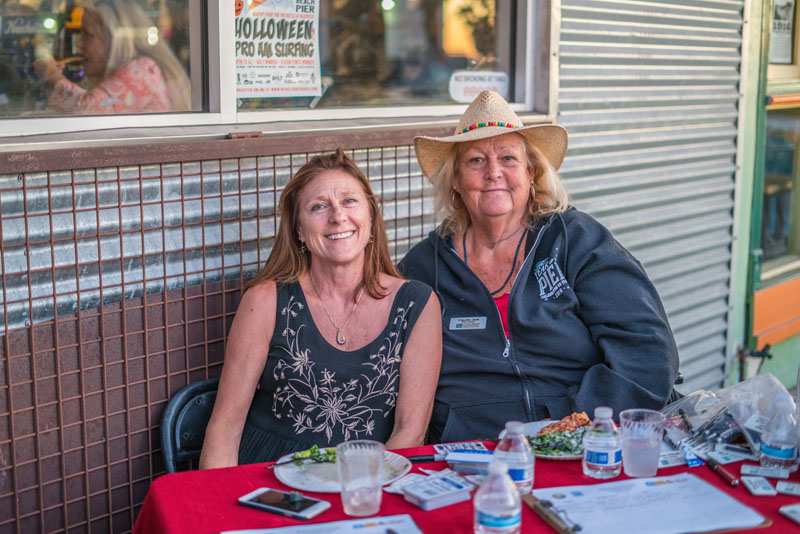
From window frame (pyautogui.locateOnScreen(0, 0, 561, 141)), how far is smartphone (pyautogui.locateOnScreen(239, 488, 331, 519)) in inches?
54.1

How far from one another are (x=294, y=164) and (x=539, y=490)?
71.9 inches

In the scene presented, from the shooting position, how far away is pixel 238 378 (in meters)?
3.36

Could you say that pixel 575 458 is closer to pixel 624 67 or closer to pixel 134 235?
pixel 134 235

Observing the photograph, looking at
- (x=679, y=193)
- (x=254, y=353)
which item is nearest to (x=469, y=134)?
(x=254, y=353)

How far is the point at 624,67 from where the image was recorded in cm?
546

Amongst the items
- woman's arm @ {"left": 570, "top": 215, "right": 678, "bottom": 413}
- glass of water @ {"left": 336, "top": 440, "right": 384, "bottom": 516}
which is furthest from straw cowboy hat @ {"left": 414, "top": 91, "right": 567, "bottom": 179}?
glass of water @ {"left": 336, "top": 440, "right": 384, "bottom": 516}

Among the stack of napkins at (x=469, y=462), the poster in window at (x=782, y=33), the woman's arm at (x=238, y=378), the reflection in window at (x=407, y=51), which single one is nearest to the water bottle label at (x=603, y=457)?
the stack of napkins at (x=469, y=462)

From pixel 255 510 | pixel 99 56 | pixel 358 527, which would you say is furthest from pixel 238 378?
pixel 99 56

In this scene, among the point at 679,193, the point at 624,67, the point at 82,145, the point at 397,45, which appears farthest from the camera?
the point at 679,193

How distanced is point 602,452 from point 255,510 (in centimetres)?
80

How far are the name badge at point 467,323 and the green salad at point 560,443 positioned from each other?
0.86 metres

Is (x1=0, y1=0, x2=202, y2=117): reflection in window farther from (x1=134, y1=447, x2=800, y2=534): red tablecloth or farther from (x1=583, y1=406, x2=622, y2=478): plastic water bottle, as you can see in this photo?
(x1=583, y1=406, x2=622, y2=478): plastic water bottle

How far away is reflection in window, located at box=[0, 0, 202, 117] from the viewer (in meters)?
3.55

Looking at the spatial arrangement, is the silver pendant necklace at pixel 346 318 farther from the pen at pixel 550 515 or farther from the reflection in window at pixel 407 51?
the pen at pixel 550 515
